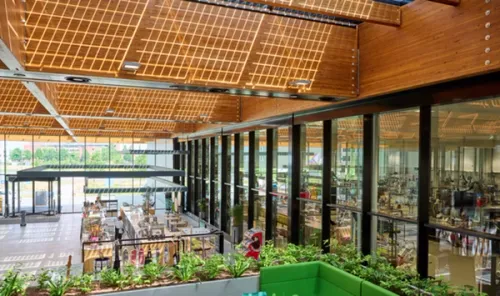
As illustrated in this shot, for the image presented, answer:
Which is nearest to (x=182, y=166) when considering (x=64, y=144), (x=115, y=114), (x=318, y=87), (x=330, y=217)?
(x=64, y=144)

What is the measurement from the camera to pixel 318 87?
23.7 feet

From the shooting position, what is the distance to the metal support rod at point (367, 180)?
7836mm

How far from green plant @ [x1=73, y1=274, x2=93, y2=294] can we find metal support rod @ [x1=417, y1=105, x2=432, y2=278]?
5.43m

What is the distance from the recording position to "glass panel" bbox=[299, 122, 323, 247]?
9.59m

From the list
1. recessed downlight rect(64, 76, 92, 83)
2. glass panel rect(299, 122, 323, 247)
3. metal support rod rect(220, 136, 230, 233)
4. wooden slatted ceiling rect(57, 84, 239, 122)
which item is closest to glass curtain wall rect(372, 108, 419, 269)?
glass panel rect(299, 122, 323, 247)

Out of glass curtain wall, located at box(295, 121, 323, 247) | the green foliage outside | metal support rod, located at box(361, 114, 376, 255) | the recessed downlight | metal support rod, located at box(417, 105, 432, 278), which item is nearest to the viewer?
the recessed downlight

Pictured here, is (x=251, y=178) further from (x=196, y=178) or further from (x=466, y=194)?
(x=196, y=178)

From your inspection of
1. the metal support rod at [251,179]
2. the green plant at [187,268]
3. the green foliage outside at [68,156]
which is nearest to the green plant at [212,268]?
the green plant at [187,268]

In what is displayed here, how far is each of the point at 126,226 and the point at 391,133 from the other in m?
12.3

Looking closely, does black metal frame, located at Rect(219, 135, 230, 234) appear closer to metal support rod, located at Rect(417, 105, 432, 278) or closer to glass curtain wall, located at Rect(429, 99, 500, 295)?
metal support rod, located at Rect(417, 105, 432, 278)

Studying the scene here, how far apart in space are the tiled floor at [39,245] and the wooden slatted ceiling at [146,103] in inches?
203

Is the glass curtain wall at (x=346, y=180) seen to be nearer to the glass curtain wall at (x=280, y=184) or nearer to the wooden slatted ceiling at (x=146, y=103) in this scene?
the glass curtain wall at (x=280, y=184)

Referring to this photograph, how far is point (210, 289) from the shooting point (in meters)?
6.20

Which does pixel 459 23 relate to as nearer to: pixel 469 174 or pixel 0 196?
pixel 469 174
